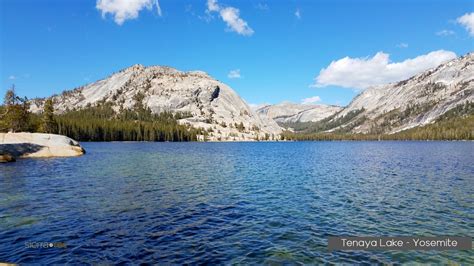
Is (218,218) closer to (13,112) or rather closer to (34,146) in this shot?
(34,146)

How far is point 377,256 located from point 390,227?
21.5 ft

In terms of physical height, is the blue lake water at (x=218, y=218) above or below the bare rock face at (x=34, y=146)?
below

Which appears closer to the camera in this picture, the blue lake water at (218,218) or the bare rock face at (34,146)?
the blue lake water at (218,218)

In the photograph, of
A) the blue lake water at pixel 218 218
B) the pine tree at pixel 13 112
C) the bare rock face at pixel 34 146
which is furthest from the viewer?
the pine tree at pixel 13 112

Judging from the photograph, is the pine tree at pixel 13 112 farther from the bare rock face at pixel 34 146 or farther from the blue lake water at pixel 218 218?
the blue lake water at pixel 218 218

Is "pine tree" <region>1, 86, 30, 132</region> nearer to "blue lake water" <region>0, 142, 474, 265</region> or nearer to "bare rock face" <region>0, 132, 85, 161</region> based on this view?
"bare rock face" <region>0, 132, 85, 161</region>

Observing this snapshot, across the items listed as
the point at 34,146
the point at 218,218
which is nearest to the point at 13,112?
the point at 34,146

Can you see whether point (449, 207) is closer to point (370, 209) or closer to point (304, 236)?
point (370, 209)

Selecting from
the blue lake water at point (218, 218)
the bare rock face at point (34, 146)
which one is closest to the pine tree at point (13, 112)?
the bare rock face at point (34, 146)

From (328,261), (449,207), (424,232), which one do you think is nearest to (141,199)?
(328,261)

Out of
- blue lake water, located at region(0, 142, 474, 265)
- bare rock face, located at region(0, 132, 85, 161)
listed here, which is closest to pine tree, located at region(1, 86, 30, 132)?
bare rock face, located at region(0, 132, 85, 161)

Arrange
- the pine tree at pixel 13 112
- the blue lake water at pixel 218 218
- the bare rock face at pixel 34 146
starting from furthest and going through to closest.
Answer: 1. the pine tree at pixel 13 112
2. the bare rock face at pixel 34 146
3. the blue lake water at pixel 218 218

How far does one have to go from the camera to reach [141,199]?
32281 mm

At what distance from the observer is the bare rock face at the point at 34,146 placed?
241 ft
